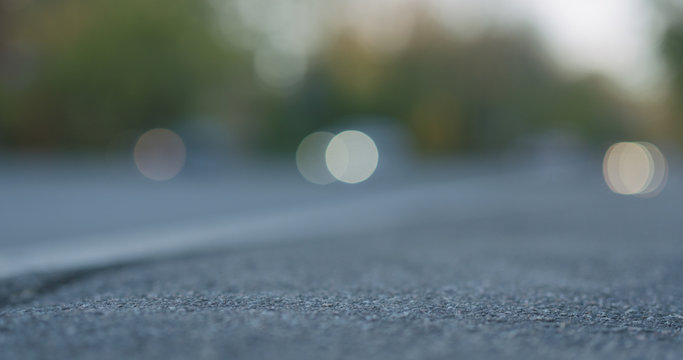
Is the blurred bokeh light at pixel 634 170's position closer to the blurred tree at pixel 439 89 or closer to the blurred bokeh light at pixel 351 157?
the blurred bokeh light at pixel 351 157

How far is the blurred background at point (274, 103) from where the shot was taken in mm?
14000

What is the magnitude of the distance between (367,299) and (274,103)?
39.2m

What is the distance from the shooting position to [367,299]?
12.0ft

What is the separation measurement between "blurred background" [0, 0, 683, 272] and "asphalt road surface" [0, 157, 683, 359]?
2.80 m

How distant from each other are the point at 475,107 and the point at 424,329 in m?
47.8

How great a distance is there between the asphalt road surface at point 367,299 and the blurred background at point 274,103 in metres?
2.80

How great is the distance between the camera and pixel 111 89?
33.8m

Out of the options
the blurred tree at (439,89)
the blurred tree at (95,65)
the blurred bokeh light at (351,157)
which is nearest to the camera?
the blurred bokeh light at (351,157)

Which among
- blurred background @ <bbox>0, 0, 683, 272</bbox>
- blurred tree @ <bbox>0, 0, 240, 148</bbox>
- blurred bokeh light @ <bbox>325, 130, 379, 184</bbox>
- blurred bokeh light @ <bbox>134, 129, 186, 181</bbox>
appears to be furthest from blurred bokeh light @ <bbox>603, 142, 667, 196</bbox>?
blurred tree @ <bbox>0, 0, 240, 148</bbox>

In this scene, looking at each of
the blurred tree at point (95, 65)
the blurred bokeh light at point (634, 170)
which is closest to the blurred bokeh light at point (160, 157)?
the blurred tree at point (95, 65)

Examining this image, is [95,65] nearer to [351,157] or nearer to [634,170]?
[351,157]

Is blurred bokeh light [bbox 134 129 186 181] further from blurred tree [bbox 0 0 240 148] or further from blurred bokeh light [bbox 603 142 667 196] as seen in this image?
blurred bokeh light [bbox 603 142 667 196]

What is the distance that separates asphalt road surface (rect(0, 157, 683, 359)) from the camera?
2.63m

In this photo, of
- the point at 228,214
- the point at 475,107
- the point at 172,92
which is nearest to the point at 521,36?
the point at 475,107
